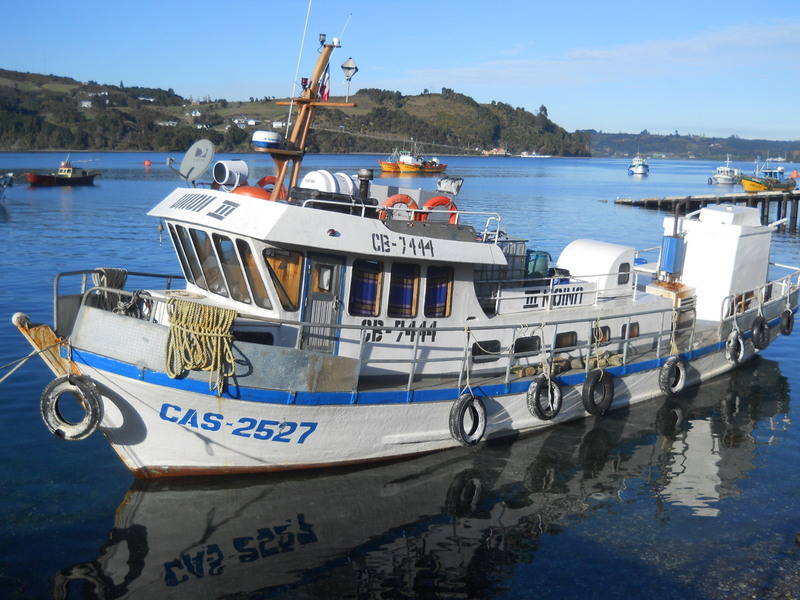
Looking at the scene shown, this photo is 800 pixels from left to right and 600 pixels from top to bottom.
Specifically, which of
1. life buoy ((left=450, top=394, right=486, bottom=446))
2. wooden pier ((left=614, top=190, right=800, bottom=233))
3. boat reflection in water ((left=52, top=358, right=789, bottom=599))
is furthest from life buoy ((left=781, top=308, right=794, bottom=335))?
wooden pier ((left=614, top=190, right=800, bottom=233))

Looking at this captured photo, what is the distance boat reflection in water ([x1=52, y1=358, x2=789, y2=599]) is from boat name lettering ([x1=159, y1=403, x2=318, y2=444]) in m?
0.89

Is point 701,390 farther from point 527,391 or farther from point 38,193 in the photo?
point 38,193

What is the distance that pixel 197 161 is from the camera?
39.5 ft

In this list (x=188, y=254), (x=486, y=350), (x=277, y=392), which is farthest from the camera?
(x=486, y=350)

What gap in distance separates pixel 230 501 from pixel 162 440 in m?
1.32

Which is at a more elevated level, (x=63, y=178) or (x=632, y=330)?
(x=63, y=178)

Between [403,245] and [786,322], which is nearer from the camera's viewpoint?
[403,245]

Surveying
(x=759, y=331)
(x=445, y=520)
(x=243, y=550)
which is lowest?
(x=243, y=550)

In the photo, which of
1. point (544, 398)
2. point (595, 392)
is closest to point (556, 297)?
point (595, 392)

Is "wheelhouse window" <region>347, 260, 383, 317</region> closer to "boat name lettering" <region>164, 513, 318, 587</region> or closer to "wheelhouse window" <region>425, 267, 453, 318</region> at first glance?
"wheelhouse window" <region>425, 267, 453, 318</region>

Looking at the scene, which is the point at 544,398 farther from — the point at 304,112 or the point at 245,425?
the point at 304,112

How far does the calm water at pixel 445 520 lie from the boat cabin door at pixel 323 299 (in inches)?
84.8

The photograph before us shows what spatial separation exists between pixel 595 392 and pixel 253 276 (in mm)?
6919

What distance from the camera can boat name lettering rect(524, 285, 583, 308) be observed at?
13289 mm
